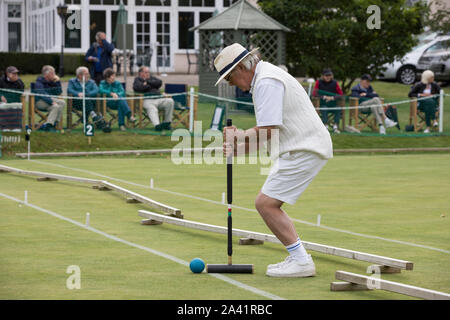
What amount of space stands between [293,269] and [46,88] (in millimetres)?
13616

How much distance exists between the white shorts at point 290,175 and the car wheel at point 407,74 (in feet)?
94.4

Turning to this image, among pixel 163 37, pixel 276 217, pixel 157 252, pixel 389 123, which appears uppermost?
pixel 163 37

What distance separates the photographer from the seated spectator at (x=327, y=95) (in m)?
21.3

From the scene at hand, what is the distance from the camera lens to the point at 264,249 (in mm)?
8375

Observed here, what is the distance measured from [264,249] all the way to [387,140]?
13.3m

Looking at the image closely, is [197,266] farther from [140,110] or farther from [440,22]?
[440,22]

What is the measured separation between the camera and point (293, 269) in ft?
22.8

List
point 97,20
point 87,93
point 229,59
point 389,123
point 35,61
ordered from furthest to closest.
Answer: point 97,20
point 35,61
point 389,123
point 87,93
point 229,59

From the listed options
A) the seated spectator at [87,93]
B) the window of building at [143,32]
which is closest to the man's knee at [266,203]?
the seated spectator at [87,93]

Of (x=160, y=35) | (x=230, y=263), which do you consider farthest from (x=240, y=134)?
(x=160, y=35)

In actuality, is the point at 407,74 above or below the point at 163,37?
below

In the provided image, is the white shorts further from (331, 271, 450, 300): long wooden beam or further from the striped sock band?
(331, 271, 450, 300): long wooden beam

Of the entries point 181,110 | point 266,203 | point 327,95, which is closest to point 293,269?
point 266,203

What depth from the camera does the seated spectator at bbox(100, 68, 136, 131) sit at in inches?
783
